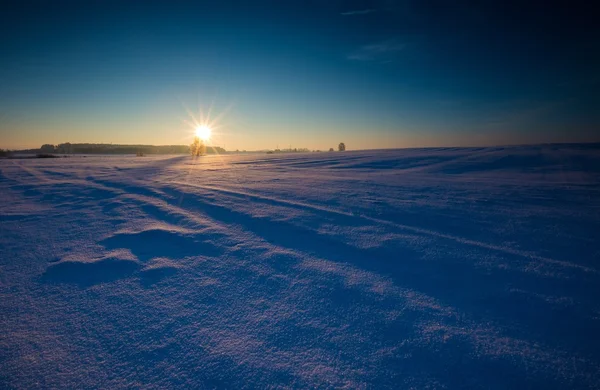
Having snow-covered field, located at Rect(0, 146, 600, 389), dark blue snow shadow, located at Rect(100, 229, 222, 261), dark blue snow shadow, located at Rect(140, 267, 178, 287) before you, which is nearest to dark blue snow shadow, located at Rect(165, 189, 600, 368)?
snow-covered field, located at Rect(0, 146, 600, 389)

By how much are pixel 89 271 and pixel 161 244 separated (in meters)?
0.66

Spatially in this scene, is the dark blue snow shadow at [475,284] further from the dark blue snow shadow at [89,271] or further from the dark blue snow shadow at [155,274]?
the dark blue snow shadow at [89,271]

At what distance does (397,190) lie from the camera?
4.99 m

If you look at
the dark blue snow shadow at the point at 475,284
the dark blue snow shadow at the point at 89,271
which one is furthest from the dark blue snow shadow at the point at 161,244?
the dark blue snow shadow at the point at 475,284

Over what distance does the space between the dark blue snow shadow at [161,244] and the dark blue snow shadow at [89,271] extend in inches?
7.2

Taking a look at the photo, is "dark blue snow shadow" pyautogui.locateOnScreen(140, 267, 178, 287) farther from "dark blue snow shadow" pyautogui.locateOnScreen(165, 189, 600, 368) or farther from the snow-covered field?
"dark blue snow shadow" pyautogui.locateOnScreen(165, 189, 600, 368)

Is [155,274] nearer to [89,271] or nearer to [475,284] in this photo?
[89,271]

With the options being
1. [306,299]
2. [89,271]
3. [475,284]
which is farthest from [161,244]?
[475,284]

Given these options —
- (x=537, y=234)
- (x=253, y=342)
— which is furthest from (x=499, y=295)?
(x=253, y=342)

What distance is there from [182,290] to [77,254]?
1435mm

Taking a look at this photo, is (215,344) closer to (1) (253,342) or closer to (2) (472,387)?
(1) (253,342)

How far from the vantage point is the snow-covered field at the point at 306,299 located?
1241mm

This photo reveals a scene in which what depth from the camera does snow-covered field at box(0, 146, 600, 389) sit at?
124 cm

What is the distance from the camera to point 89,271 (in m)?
2.17
